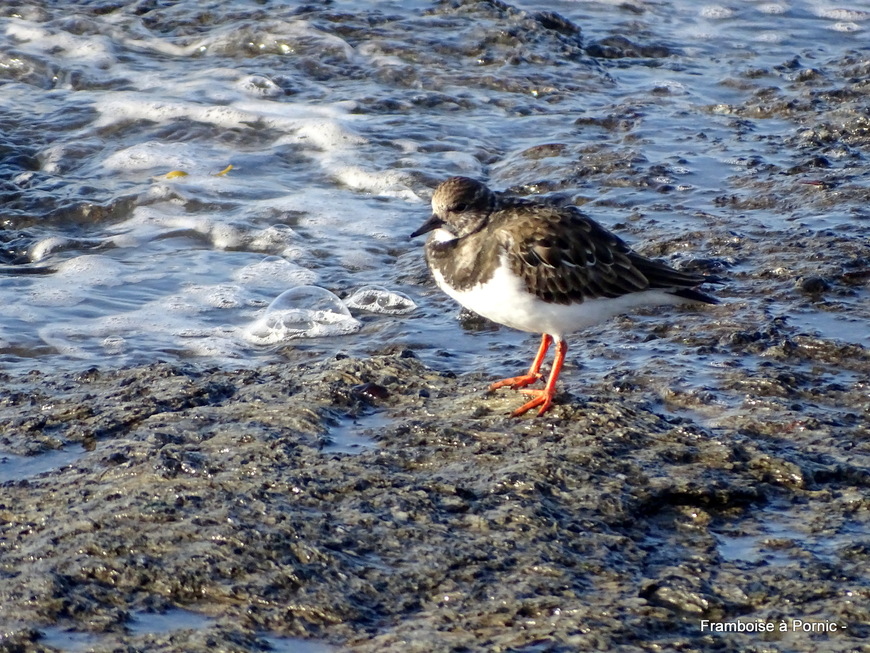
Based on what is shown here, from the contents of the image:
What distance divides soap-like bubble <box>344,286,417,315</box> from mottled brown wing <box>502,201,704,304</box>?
1.17 metres

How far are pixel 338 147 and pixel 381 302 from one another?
93.1 inches

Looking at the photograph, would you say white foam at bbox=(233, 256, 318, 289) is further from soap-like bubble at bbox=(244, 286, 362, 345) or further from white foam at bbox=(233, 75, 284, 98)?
white foam at bbox=(233, 75, 284, 98)

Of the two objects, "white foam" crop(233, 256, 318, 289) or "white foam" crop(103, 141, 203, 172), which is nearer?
"white foam" crop(233, 256, 318, 289)

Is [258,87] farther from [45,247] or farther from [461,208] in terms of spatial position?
[461,208]

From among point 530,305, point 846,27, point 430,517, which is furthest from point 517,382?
point 846,27

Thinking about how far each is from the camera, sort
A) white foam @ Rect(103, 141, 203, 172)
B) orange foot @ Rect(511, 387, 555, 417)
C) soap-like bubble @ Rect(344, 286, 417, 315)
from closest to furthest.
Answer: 1. orange foot @ Rect(511, 387, 555, 417)
2. soap-like bubble @ Rect(344, 286, 417, 315)
3. white foam @ Rect(103, 141, 203, 172)

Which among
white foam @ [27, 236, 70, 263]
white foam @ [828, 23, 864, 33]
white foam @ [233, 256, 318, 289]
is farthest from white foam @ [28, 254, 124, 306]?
white foam @ [828, 23, 864, 33]

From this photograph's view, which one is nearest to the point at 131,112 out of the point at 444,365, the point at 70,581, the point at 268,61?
the point at 268,61

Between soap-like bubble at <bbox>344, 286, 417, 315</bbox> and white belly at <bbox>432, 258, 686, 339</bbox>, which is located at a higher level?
white belly at <bbox>432, 258, 686, 339</bbox>

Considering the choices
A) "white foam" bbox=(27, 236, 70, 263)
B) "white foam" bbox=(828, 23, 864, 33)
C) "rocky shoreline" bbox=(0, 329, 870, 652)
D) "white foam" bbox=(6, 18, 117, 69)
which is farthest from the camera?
"white foam" bbox=(828, 23, 864, 33)

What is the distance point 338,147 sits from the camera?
7.36 m

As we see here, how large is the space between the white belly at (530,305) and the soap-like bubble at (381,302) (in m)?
1.05

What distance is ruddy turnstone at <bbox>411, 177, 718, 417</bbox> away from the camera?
3.93 meters

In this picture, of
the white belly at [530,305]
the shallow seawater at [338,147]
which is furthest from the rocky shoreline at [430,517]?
the shallow seawater at [338,147]
